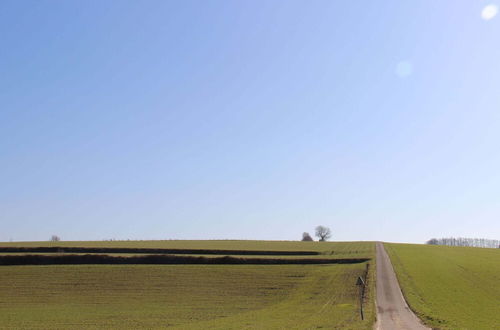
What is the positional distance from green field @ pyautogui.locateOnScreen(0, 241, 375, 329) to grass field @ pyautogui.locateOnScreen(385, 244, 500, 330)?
4.35 meters

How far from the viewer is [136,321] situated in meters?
38.2

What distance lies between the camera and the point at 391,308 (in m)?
39.5

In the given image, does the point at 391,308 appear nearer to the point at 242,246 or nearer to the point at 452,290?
the point at 452,290

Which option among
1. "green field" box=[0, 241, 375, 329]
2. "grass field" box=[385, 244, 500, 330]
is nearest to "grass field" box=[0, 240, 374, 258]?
"grass field" box=[385, 244, 500, 330]

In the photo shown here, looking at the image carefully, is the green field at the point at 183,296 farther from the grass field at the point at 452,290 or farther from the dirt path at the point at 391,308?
the grass field at the point at 452,290

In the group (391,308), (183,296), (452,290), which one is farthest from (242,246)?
(391,308)

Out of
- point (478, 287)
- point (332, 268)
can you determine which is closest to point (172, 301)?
point (332, 268)

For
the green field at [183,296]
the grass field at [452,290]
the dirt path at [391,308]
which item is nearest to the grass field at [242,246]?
the grass field at [452,290]

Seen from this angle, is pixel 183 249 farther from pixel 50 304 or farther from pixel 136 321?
pixel 136 321

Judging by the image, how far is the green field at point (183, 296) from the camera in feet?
121

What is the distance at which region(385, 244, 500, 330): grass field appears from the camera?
35.3 meters

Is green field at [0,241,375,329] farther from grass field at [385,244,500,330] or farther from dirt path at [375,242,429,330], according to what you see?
grass field at [385,244,500,330]

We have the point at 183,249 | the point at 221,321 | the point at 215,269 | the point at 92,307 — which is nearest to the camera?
the point at 221,321

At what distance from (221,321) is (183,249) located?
175 feet
